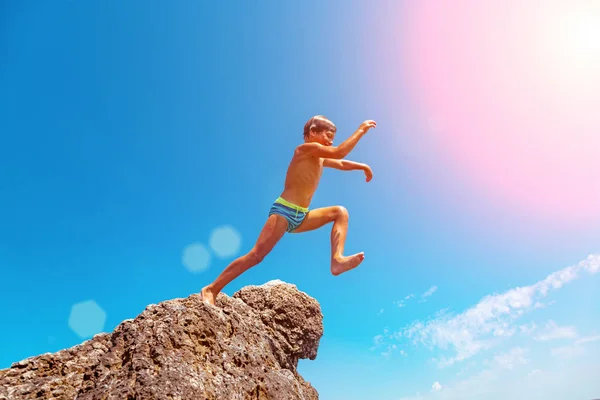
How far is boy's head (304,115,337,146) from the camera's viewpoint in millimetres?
5672

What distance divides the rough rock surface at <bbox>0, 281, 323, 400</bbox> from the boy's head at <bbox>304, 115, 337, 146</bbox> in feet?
8.29

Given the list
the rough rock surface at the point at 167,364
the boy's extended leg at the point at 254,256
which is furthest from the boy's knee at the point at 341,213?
the rough rock surface at the point at 167,364

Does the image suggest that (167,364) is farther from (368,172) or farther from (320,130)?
(368,172)

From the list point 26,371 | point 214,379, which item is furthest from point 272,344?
point 26,371

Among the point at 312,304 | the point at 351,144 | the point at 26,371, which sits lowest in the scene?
the point at 26,371

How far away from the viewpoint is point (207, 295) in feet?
15.3

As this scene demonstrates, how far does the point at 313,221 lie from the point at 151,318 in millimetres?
2432

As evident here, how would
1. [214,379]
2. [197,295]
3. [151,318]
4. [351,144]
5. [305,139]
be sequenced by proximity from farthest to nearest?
[305,139]
[351,144]
[197,295]
[151,318]
[214,379]

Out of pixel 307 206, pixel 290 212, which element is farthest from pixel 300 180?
pixel 290 212

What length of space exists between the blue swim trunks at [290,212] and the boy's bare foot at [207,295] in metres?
1.23

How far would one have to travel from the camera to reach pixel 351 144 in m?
5.39

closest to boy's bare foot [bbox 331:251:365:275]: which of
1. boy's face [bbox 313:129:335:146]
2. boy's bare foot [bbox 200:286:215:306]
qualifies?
boy's bare foot [bbox 200:286:215:306]

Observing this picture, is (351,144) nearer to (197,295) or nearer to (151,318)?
(197,295)

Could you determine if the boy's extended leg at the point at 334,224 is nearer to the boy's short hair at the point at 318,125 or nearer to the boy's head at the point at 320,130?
the boy's head at the point at 320,130
